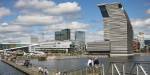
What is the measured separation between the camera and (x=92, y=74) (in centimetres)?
3241

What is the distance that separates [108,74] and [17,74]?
94.1ft

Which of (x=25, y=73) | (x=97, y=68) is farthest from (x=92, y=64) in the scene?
(x=25, y=73)

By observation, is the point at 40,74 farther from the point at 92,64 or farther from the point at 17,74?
the point at 17,74

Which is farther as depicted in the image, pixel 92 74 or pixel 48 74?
pixel 48 74

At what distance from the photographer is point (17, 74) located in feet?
182

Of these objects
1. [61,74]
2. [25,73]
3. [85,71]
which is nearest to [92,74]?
[85,71]

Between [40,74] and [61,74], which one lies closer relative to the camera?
[61,74]

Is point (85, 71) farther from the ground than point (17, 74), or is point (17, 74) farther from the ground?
point (85, 71)

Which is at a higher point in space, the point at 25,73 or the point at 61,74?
the point at 61,74

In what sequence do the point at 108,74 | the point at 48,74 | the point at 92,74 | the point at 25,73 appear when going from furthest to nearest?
the point at 25,73 → the point at 48,74 → the point at 92,74 → the point at 108,74

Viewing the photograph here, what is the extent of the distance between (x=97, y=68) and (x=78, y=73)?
184 inches

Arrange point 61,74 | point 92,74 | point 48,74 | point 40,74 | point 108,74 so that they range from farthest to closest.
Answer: point 40,74 < point 48,74 < point 92,74 < point 108,74 < point 61,74

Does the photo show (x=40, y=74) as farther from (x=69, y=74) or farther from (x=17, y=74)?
(x=17, y=74)

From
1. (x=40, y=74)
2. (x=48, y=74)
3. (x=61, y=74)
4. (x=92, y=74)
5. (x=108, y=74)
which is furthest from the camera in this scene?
(x=40, y=74)
